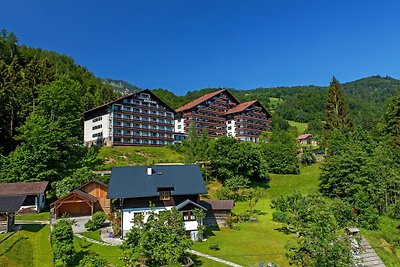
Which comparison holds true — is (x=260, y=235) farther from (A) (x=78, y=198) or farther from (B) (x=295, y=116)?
(B) (x=295, y=116)

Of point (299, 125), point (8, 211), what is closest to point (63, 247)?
point (8, 211)

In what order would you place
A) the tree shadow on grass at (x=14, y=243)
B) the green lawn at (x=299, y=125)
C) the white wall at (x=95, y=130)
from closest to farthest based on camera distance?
the tree shadow on grass at (x=14, y=243)
the white wall at (x=95, y=130)
the green lawn at (x=299, y=125)

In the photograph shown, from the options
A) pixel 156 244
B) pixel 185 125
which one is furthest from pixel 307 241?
pixel 185 125

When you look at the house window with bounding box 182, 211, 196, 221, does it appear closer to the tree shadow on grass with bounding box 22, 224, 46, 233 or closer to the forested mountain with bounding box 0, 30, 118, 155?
the tree shadow on grass with bounding box 22, 224, 46, 233

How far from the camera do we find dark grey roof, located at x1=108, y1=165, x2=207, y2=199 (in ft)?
114

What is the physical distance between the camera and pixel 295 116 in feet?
574

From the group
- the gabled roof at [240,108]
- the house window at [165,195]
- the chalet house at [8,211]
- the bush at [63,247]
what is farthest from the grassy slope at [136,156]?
the bush at [63,247]

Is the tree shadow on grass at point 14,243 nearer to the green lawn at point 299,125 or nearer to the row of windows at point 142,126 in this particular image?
the row of windows at point 142,126

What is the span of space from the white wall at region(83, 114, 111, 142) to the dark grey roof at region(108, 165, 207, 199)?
44951mm

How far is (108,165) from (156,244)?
136ft

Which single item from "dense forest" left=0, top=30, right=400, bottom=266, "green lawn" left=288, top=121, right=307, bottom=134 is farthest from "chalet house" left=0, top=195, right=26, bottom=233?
"green lawn" left=288, top=121, right=307, bottom=134

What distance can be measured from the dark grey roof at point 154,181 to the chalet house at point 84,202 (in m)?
7.57

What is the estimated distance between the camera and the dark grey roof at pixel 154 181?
34719 mm

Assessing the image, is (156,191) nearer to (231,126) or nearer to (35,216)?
(35,216)
